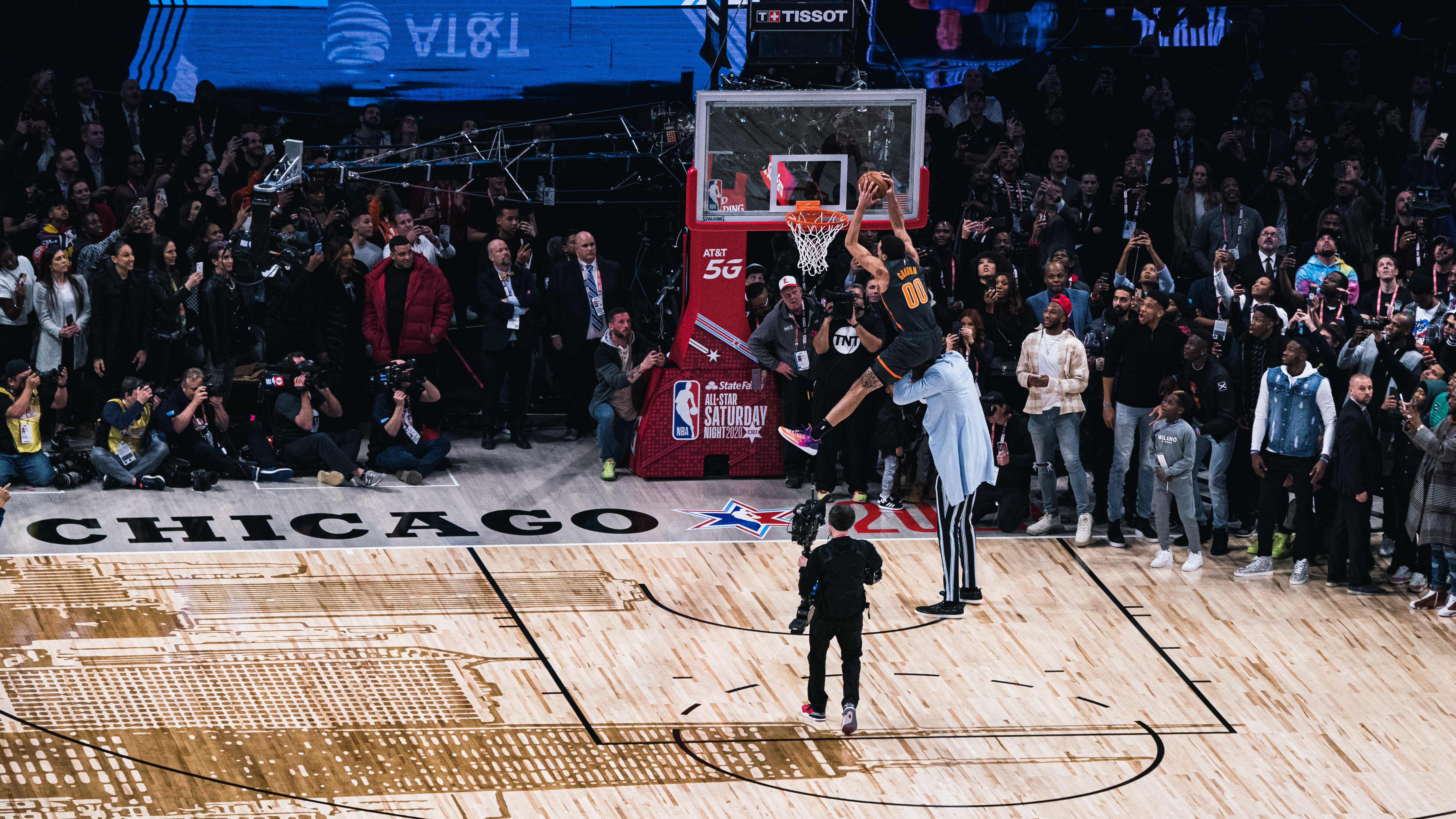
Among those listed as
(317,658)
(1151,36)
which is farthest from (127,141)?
(1151,36)

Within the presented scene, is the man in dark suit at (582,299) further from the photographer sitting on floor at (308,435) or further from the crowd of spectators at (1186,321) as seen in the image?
the photographer sitting on floor at (308,435)

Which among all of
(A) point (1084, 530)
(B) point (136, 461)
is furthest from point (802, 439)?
(B) point (136, 461)

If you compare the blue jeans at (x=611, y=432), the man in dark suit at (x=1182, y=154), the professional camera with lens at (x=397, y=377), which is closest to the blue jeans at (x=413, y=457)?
the professional camera with lens at (x=397, y=377)

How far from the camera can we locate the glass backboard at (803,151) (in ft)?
45.4

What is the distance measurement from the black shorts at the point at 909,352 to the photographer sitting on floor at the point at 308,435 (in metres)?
5.07

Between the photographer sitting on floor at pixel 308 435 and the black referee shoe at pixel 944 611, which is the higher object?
the photographer sitting on floor at pixel 308 435

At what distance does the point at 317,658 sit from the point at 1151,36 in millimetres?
12726

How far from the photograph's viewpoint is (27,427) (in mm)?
13672

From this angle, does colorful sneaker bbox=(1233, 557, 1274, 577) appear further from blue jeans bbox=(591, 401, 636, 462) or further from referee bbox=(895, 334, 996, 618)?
blue jeans bbox=(591, 401, 636, 462)

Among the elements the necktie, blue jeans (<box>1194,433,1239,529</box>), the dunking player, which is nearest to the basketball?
the dunking player

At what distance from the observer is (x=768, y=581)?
498 inches

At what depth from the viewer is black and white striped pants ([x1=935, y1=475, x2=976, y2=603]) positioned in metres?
11.5

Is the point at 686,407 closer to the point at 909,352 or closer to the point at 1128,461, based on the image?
the point at 1128,461

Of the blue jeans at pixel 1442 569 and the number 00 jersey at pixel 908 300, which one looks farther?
the blue jeans at pixel 1442 569
